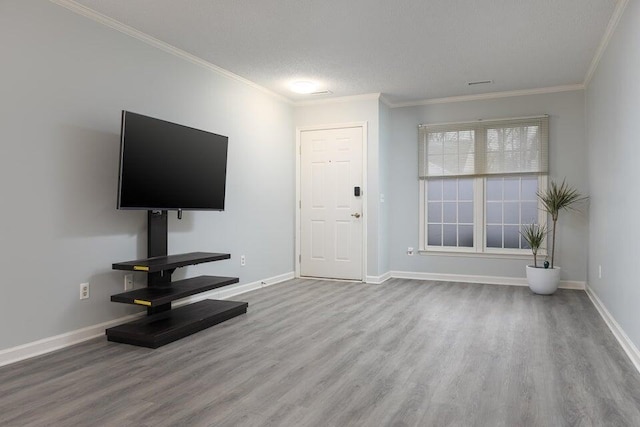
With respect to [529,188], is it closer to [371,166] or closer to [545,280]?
[545,280]

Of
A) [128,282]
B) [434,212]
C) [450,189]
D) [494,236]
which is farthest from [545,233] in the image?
[128,282]

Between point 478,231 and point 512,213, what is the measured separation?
49cm

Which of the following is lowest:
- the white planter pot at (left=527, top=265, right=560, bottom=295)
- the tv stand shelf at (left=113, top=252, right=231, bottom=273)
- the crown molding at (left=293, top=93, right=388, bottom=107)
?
the white planter pot at (left=527, top=265, right=560, bottom=295)

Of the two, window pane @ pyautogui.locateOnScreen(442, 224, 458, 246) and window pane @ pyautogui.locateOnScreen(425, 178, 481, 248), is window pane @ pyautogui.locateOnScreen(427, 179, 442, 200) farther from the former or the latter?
window pane @ pyautogui.locateOnScreen(442, 224, 458, 246)

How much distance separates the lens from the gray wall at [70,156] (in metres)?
2.91

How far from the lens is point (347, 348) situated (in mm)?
3197

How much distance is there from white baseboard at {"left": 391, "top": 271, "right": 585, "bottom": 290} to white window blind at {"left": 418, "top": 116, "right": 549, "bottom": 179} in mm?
1405

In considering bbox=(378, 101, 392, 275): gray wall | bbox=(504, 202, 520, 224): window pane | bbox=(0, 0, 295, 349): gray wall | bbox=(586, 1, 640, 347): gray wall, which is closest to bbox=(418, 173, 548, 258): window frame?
bbox=(504, 202, 520, 224): window pane

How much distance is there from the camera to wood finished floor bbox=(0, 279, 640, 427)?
214cm

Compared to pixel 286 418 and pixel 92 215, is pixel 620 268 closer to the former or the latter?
pixel 286 418

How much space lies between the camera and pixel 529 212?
228 inches

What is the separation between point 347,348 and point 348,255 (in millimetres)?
2996

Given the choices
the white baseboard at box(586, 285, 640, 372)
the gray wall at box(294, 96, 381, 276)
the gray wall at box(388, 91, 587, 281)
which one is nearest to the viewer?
the white baseboard at box(586, 285, 640, 372)

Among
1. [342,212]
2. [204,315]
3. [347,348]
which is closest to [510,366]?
[347,348]
